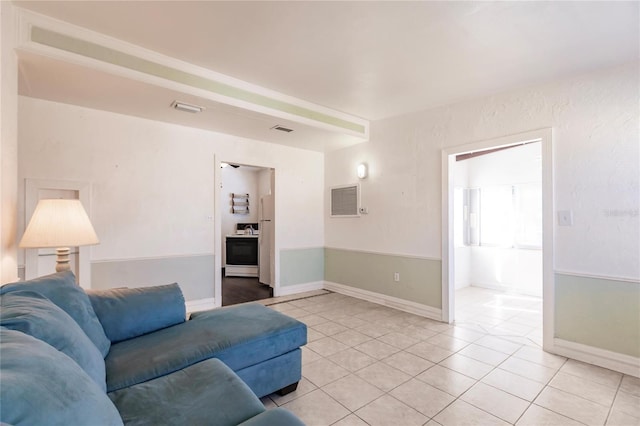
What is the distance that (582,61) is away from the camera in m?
2.61

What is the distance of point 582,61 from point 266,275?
520 cm

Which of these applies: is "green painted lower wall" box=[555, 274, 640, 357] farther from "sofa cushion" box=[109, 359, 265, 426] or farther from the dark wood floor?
the dark wood floor

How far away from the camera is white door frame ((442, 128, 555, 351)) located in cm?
292

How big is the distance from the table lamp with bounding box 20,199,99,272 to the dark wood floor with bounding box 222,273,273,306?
2.47 meters

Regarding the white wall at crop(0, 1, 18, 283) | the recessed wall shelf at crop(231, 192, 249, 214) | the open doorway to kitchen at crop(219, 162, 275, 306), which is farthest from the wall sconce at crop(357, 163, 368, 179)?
the recessed wall shelf at crop(231, 192, 249, 214)

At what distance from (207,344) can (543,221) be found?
10.8ft

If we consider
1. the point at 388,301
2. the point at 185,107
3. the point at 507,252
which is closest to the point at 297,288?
the point at 388,301

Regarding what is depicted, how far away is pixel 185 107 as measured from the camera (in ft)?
10.5

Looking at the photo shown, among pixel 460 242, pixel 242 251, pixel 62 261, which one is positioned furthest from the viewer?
pixel 242 251

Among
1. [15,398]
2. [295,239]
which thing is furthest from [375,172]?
[15,398]

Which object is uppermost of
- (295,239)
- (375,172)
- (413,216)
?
(375,172)

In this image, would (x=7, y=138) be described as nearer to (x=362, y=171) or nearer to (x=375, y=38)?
(x=375, y=38)

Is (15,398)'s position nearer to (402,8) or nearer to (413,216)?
(402,8)

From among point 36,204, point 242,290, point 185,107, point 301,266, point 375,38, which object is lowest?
point 242,290
